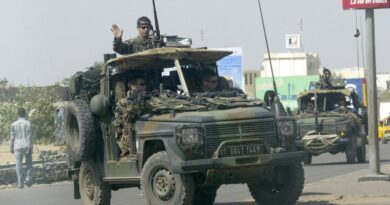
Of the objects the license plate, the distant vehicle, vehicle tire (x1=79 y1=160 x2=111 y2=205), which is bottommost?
the distant vehicle

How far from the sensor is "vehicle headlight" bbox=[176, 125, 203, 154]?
1136 centimetres

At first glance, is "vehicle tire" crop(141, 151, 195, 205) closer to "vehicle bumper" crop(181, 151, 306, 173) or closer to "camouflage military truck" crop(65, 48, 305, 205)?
"camouflage military truck" crop(65, 48, 305, 205)

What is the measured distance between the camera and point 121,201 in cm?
1612

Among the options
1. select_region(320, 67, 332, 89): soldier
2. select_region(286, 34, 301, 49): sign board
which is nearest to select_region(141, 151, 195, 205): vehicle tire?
select_region(320, 67, 332, 89): soldier

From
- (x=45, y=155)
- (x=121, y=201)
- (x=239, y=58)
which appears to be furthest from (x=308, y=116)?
(x=239, y=58)

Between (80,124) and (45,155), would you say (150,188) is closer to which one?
(80,124)

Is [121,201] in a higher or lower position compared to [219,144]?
lower

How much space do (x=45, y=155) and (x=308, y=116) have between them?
726cm

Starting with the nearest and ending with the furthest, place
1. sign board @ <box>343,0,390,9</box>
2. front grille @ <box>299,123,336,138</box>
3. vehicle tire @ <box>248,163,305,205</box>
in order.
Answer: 1. vehicle tire @ <box>248,163,305,205</box>
2. sign board @ <box>343,0,390,9</box>
3. front grille @ <box>299,123,336,138</box>

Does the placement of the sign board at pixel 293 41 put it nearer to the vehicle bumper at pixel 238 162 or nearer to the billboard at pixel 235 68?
the billboard at pixel 235 68

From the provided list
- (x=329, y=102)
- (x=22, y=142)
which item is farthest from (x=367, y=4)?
(x=329, y=102)

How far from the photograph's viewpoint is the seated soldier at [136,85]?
12.9 metres

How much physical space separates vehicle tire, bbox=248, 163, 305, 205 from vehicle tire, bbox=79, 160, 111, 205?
2.06 metres

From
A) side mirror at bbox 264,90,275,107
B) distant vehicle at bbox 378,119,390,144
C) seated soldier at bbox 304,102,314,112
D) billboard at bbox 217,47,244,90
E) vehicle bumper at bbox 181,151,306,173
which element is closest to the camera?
vehicle bumper at bbox 181,151,306,173
